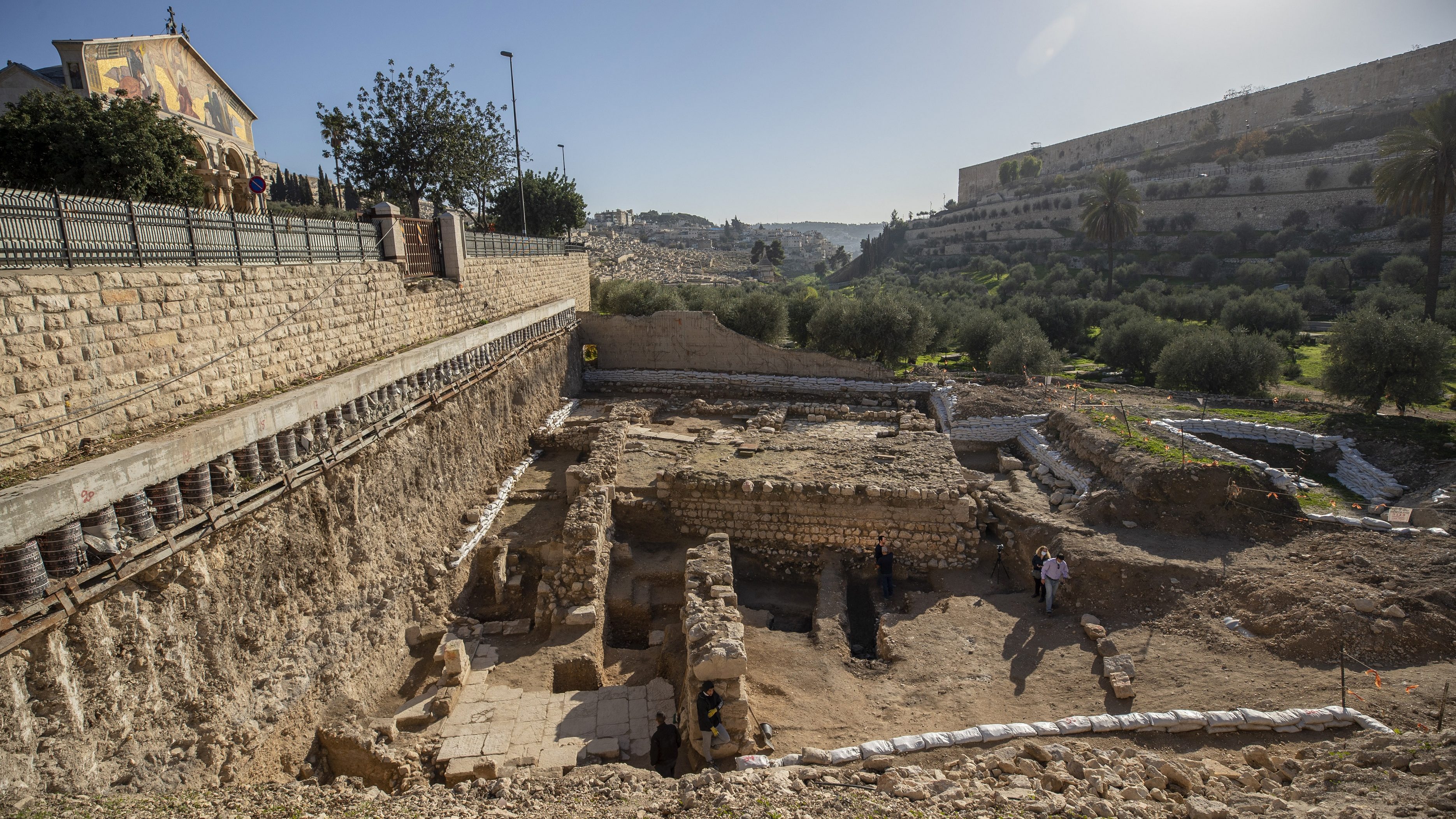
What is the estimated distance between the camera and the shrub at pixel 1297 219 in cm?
4772

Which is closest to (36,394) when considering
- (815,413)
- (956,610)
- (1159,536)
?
(956,610)

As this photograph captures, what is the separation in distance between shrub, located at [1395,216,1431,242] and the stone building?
5583 cm

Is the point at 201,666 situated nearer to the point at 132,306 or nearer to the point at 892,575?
the point at 132,306

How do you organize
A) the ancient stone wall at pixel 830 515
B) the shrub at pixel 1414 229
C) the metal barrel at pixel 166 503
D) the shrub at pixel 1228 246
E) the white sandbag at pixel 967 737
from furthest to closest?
the shrub at pixel 1228 246, the shrub at pixel 1414 229, the ancient stone wall at pixel 830 515, the white sandbag at pixel 967 737, the metal barrel at pixel 166 503

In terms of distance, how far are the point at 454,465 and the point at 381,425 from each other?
2.40m

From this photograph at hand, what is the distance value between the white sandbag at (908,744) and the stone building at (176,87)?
677 inches

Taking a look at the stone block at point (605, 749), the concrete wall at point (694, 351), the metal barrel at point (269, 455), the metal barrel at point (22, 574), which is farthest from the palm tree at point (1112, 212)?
the metal barrel at point (22, 574)

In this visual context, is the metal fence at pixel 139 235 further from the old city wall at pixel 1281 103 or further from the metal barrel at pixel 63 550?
the old city wall at pixel 1281 103

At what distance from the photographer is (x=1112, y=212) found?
36.7m

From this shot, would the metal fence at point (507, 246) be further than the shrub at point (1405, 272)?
No

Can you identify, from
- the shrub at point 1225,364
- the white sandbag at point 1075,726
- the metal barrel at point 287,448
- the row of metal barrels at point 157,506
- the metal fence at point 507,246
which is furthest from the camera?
the shrub at point 1225,364

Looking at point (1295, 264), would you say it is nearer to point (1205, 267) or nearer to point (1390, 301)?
point (1205, 267)

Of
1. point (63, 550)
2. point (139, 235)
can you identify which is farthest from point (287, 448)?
point (63, 550)

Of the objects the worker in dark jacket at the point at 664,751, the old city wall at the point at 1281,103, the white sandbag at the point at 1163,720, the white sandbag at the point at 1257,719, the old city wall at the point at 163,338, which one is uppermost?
the old city wall at the point at 1281,103
